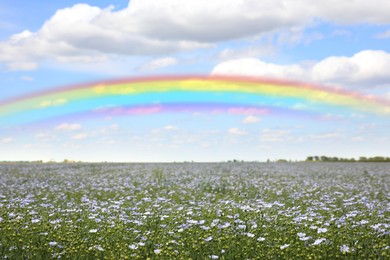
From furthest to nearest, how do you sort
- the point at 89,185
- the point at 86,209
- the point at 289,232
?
the point at 89,185 < the point at 86,209 < the point at 289,232

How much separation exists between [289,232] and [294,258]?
1617mm

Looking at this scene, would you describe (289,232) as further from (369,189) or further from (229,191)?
(369,189)

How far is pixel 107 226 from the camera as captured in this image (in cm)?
942

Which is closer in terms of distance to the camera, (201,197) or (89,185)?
(201,197)

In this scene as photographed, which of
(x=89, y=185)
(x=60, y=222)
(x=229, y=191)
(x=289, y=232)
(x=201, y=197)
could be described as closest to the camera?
(x=289, y=232)

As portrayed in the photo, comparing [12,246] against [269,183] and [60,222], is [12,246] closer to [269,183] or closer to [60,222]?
[60,222]

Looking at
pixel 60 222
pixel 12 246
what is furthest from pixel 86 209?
pixel 12 246

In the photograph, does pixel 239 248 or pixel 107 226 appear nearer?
pixel 239 248

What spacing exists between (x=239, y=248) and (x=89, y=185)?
487 inches

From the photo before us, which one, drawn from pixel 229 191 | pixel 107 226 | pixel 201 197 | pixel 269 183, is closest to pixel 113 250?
pixel 107 226

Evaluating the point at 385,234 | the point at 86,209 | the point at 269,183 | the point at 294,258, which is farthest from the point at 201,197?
the point at 294,258

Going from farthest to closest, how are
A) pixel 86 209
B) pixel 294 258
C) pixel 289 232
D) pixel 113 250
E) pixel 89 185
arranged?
pixel 89 185
pixel 86 209
pixel 289 232
pixel 113 250
pixel 294 258

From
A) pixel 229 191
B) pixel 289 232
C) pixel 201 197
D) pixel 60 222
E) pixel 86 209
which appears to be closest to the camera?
pixel 289 232

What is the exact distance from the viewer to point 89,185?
19.2m
